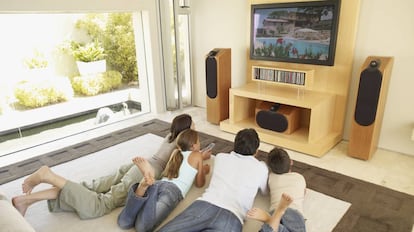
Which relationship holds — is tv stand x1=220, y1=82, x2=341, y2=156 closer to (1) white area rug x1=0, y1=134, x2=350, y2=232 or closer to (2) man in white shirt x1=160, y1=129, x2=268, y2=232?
(1) white area rug x1=0, y1=134, x2=350, y2=232

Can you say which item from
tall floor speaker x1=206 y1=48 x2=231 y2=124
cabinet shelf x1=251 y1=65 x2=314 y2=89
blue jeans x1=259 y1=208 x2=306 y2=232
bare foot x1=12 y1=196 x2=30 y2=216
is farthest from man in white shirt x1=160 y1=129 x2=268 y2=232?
tall floor speaker x1=206 y1=48 x2=231 y2=124

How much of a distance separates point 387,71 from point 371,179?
943mm

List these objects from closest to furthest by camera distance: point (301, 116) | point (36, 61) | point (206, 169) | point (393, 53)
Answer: point (206, 169), point (393, 53), point (301, 116), point (36, 61)

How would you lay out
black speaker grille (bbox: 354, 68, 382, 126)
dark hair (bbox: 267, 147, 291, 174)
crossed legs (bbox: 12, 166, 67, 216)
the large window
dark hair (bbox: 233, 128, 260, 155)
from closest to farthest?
1. crossed legs (bbox: 12, 166, 67, 216)
2. dark hair (bbox: 233, 128, 260, 155)
3. dark hair (bbox: 267, 147, 291, 174)
4. black speaker grille (bbox: 354, 68, 382, 126)
5. the large window

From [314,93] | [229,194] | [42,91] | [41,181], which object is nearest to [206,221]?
[229,194]

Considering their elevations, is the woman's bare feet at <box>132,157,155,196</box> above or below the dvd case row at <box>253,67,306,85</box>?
below

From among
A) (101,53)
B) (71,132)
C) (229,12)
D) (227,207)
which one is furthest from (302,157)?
(101,53)

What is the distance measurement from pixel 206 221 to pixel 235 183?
29 cm

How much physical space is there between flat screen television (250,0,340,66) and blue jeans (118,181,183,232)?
2.00 metres

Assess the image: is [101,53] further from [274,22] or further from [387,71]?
[387,71]

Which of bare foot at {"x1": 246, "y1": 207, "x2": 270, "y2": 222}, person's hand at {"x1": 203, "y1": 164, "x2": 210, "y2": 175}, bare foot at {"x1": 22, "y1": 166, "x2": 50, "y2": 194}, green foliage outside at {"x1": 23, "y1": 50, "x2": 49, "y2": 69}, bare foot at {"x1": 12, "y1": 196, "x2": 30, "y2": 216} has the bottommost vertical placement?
person's hand at {"x1": 203, "y1": 164, "x2": 210, "y2": 175}

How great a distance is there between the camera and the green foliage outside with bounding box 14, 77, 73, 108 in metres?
3.47

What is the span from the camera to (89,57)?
3.95m

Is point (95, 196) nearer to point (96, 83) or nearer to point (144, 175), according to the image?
point (144, 175)
